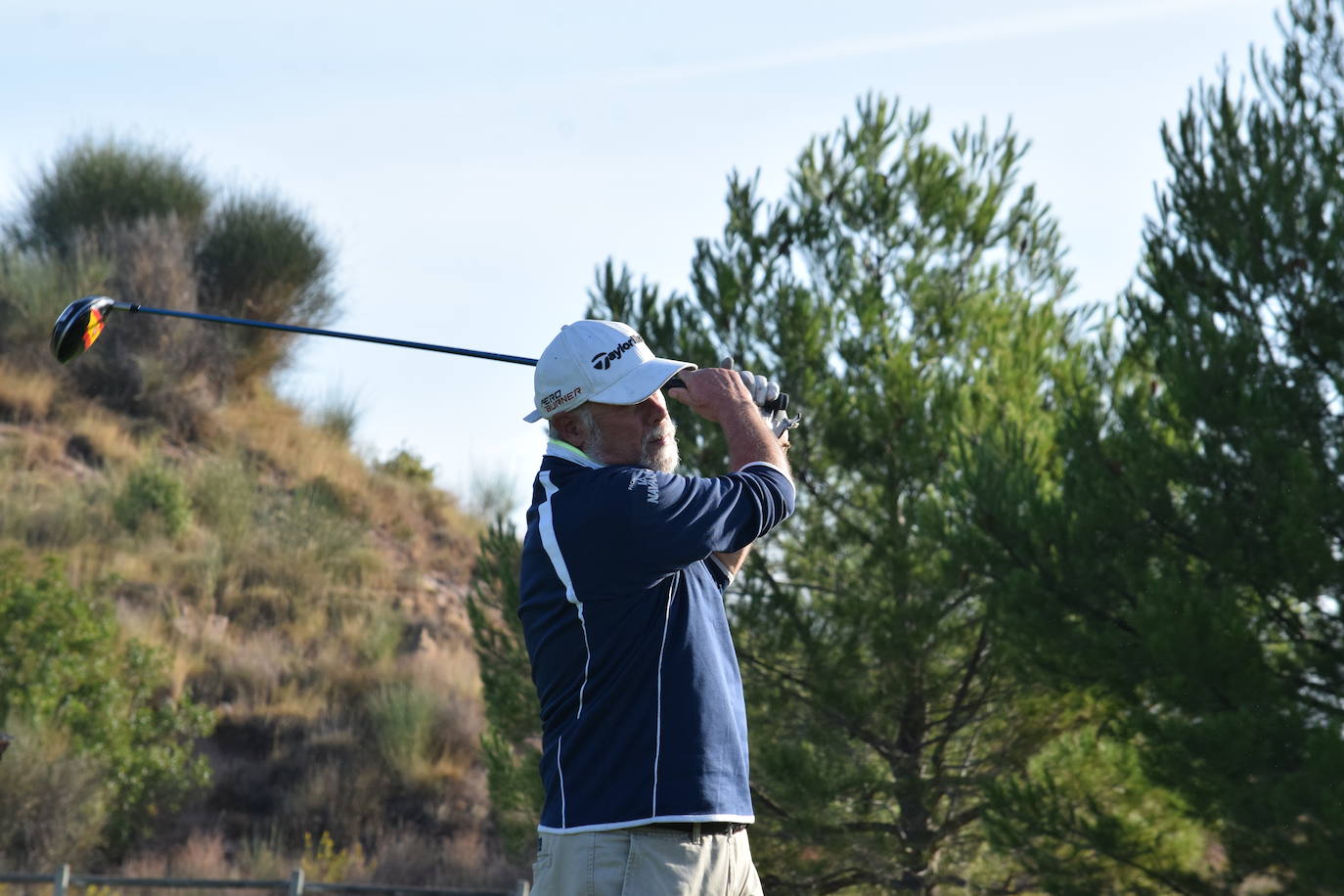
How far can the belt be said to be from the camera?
8.55 ft

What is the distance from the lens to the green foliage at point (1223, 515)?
23.7ft

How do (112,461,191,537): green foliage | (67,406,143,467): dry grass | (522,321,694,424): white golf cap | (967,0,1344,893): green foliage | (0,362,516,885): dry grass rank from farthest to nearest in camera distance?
(67,406,143,467): dry grass < (112,461,191,537): green foliage < (0,362,516,885): dry grass < (967,0,1344,893): green foliage < (522,321,694,424): white golf cap

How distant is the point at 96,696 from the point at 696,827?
12.3 meters

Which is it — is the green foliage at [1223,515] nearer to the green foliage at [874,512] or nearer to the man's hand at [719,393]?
the green foliage at [874,512]

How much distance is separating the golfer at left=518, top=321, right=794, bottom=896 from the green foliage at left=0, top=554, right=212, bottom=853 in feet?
38.4

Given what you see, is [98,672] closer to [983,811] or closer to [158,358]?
[983,811]

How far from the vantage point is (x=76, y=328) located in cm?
411

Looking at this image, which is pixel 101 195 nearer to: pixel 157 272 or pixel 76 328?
pixel 157 272

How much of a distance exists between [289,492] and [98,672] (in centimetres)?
892

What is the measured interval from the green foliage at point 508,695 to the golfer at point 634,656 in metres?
7.22

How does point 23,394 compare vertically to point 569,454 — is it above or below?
above

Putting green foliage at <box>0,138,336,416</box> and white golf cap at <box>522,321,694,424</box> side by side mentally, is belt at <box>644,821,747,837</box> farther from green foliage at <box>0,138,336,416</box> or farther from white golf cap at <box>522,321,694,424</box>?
green foliage at <box>0,138,336,416</box>

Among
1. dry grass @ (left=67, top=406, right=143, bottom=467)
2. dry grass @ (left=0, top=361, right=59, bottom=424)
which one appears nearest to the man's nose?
dry grass @ (left=67, top=406, right=143, bottom=467)

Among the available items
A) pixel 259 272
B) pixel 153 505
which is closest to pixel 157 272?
pixel 259 272
